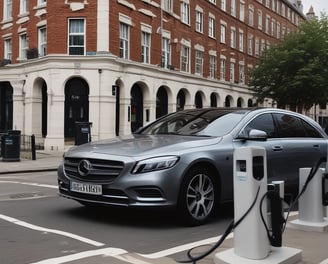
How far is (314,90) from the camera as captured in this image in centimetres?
3862

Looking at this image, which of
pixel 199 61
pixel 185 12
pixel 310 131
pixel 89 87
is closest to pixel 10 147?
pixel 89 87

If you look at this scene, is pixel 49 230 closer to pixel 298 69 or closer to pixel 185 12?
pixel 185 12

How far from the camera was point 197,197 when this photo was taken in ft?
21.7

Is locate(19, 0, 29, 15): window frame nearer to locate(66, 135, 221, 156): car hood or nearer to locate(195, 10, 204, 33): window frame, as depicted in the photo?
locate(195, 10, 204, 33): window frame

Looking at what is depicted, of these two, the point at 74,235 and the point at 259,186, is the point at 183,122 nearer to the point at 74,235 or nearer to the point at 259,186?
the point at 74,235

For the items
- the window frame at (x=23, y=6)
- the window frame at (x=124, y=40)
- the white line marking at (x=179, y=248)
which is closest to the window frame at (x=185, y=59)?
the window frame at (x=124, y=40)

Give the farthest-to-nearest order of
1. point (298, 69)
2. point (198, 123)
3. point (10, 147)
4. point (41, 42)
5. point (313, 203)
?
point (298, 69) → point (41, 42) → point (10, 147) → point (198, 123) → point (313, 203)

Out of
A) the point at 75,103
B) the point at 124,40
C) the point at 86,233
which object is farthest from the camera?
the point at 124,40

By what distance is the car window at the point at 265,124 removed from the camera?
7.54 meters

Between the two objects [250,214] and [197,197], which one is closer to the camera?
[250,214]

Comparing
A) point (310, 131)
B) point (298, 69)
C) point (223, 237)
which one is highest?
point (298, 69)

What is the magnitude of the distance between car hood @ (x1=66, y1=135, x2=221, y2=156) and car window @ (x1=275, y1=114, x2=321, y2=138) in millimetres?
1505

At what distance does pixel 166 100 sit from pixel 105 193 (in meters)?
28.0

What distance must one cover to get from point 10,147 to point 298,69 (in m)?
26.0
